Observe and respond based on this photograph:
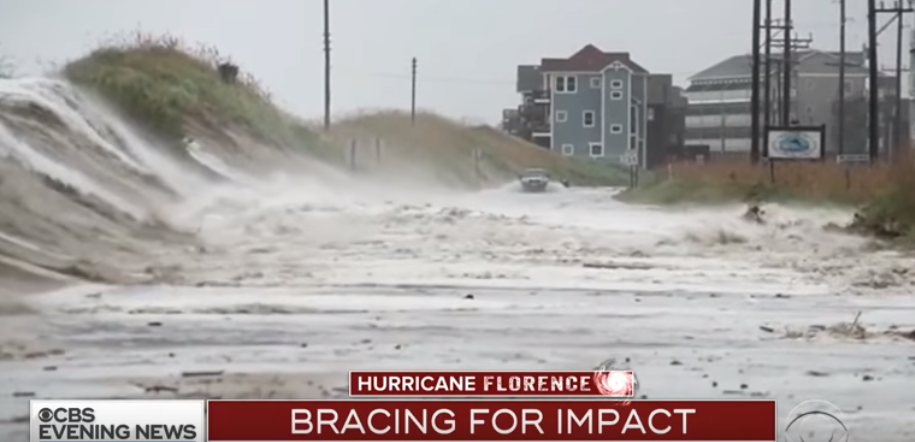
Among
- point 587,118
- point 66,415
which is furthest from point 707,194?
point 66,415

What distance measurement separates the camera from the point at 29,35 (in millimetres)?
3492

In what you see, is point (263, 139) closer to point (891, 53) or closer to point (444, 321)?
point (444, 321)

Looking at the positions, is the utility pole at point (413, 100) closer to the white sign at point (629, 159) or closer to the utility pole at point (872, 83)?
the white sign at point (629, 159)

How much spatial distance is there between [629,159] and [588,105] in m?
0.16

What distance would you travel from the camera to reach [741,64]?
367cm

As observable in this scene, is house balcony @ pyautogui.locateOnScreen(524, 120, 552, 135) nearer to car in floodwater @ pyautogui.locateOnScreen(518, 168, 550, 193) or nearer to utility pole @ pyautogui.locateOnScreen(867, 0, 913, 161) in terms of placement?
car in floodwater @ pyautogui.locateOnScreen(518, 168, 550, 193)

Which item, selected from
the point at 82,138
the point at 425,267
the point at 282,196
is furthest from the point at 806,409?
the point at 82,138

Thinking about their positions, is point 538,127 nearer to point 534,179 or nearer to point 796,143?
point 534,179

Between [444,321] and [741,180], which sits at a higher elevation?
[741,180]

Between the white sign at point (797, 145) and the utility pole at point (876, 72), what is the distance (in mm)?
126

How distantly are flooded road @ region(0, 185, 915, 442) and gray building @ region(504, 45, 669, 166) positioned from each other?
13cm

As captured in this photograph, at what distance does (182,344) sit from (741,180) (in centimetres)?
134

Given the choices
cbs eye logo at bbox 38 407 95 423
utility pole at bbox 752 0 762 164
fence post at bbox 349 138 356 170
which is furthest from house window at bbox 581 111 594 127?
cbs eye logo at bbox 38 407 95 423

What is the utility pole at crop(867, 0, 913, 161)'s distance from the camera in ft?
12.0
